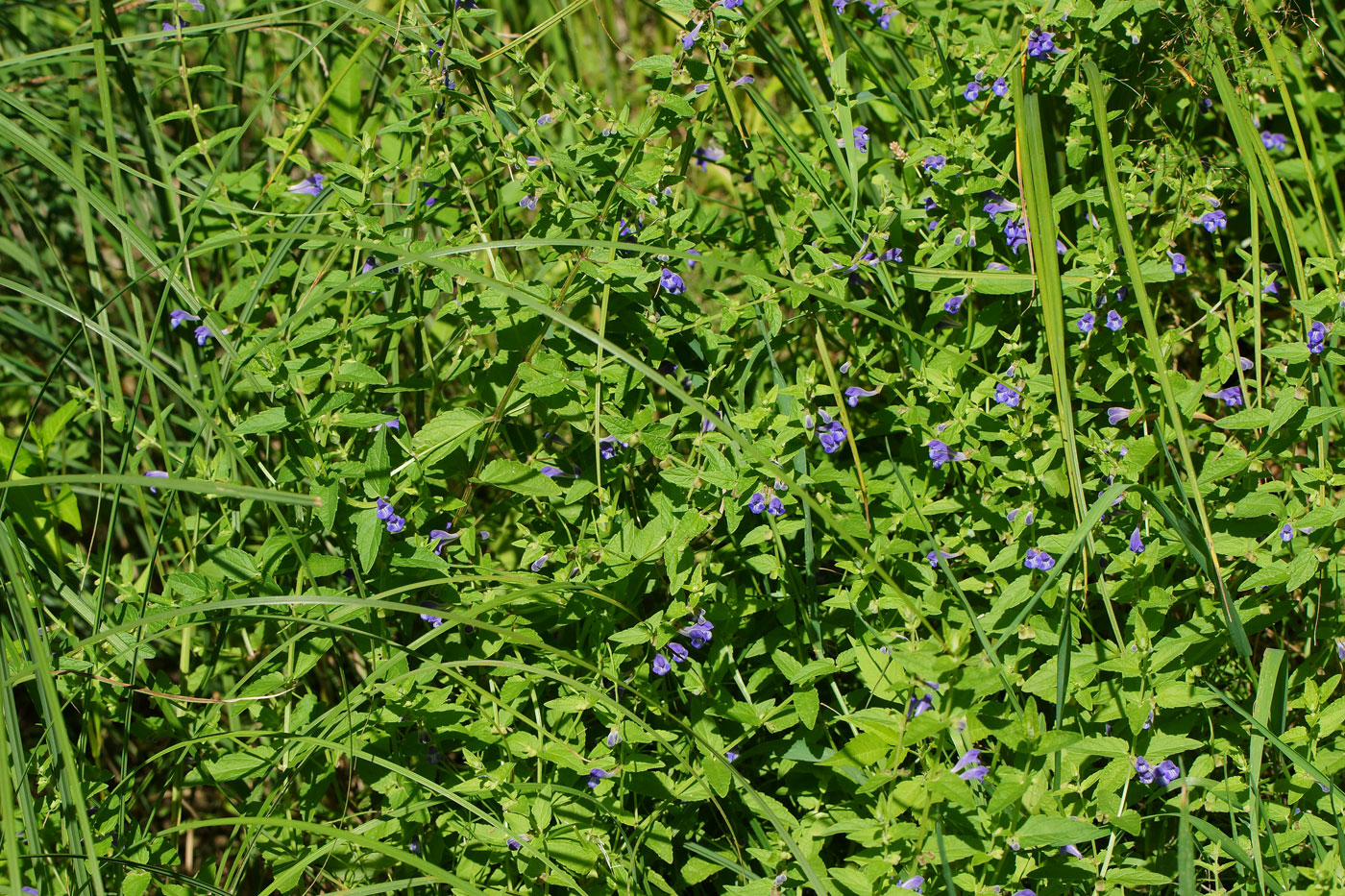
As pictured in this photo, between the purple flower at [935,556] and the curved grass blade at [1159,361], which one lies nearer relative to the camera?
the curved grass blade at [1159,361]

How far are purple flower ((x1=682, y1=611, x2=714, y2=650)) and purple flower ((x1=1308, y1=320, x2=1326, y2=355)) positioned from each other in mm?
1309

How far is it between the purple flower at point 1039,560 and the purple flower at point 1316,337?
2.20 ft

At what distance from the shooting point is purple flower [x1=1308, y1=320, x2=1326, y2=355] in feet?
6.35

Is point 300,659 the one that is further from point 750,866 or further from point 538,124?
point 538,124

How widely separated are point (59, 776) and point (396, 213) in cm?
135

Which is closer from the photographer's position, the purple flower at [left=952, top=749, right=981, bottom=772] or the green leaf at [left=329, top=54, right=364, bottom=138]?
the purple flower at [left=952, top=749, right=981, bottom=772]

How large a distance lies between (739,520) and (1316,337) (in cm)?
119

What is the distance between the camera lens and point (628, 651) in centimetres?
205

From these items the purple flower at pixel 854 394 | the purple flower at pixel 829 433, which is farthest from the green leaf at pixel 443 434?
the purple flower at pixel 854 394

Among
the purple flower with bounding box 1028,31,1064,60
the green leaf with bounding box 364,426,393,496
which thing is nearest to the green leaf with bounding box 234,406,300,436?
the green leaf with bounding box 364,426,393,496

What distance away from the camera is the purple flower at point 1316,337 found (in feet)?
6.35

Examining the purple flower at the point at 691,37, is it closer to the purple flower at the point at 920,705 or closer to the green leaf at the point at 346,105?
the green leaf at the point at 346,105

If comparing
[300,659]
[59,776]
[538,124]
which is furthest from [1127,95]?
[59,776]

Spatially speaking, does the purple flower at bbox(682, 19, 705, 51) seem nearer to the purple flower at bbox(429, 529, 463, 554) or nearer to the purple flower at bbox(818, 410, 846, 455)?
the purple flower at bbox(818, 410, 846, 455)
